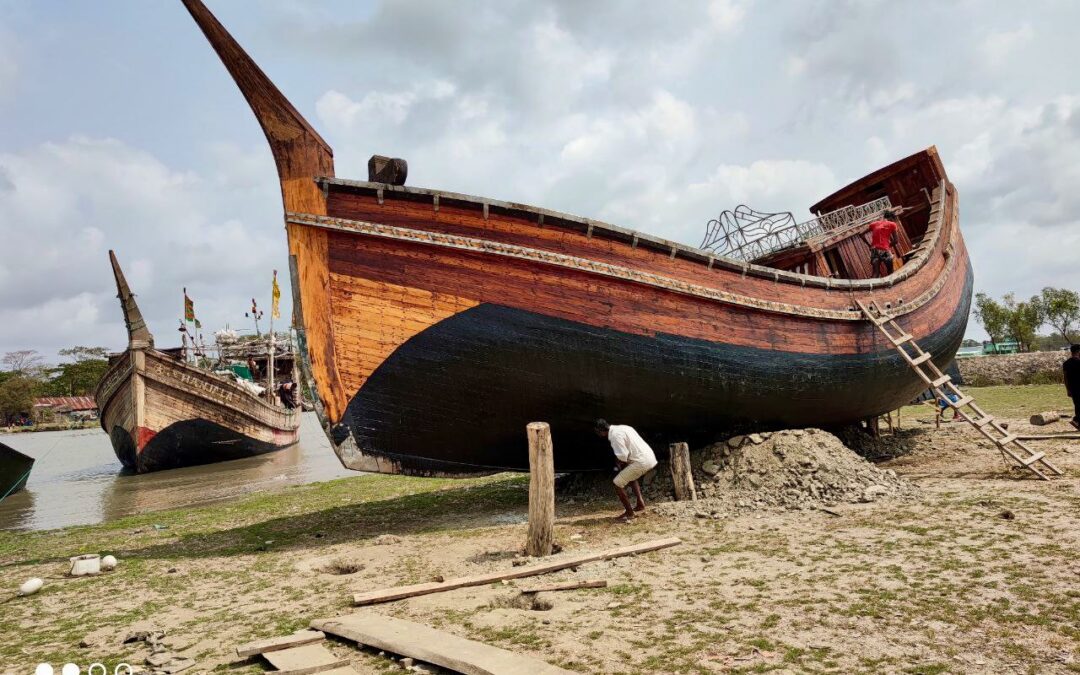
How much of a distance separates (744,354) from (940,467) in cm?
359

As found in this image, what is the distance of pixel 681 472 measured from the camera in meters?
7.37

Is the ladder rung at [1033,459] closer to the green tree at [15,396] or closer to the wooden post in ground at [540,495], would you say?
the wooden post in ground at [540,495]

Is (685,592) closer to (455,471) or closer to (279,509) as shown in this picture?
(455,471)

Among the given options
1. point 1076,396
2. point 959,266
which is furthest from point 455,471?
point 959,266

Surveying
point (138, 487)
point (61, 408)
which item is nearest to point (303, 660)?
point (138, 487)

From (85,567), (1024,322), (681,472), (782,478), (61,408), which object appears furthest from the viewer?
(61,408)

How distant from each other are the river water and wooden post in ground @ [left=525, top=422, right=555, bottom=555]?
414 inches

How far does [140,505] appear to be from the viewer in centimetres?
1365

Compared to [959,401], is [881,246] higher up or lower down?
higher up

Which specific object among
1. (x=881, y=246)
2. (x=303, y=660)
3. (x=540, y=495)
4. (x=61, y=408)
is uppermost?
(x=881, y=246)

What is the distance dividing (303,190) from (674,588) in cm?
546

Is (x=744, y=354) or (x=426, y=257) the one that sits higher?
(x=426, y=257)

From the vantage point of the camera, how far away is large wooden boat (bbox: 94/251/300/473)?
19.5 meters

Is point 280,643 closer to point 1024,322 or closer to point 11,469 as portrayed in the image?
point 11,469
